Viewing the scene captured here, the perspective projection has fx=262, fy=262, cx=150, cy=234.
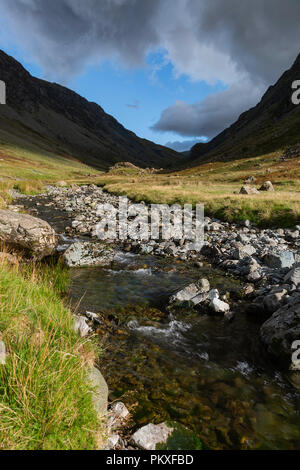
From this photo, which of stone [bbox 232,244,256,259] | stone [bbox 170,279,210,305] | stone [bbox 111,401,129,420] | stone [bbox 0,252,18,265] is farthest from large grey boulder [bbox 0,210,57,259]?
stone [bbox 232,244,256,259]

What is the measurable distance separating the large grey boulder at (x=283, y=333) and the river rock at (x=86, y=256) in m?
7.84

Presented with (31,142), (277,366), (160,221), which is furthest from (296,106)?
(31,142)

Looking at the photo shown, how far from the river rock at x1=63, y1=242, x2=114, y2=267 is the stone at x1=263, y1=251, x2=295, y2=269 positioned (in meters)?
7.31

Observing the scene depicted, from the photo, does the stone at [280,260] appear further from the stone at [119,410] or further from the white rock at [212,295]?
the stone at [119,410]

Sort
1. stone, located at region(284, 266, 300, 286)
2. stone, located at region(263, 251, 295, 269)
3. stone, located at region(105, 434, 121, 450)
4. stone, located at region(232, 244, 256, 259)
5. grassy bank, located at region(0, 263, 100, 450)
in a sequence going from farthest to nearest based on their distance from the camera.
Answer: stone, located at region(232, 244, 256, 259)
stone, located at region(263, 251, 295, 269)
stone, located at region(284, 266, 300, 286)
stone, located at region(105, 434, 121, 450)
grassy bank, located at region(0, 263, 100, 450)

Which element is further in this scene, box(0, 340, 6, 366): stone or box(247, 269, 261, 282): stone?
box(247, 269, 261, 282): stone

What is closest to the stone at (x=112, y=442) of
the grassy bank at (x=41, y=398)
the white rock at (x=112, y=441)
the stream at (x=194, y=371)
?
the white rock at (x=112, y=441)

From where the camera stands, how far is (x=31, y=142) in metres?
169

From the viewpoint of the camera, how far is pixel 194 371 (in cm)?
563

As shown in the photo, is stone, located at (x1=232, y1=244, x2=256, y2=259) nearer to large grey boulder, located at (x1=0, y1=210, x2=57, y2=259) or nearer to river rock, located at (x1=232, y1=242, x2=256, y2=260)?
river rock, located at (x1=232, y1=242, x2=256, y2=260)

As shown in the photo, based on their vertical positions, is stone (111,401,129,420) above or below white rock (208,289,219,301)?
below

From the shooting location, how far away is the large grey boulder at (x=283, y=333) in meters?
5.81

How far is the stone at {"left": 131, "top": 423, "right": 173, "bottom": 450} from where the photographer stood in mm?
3709
